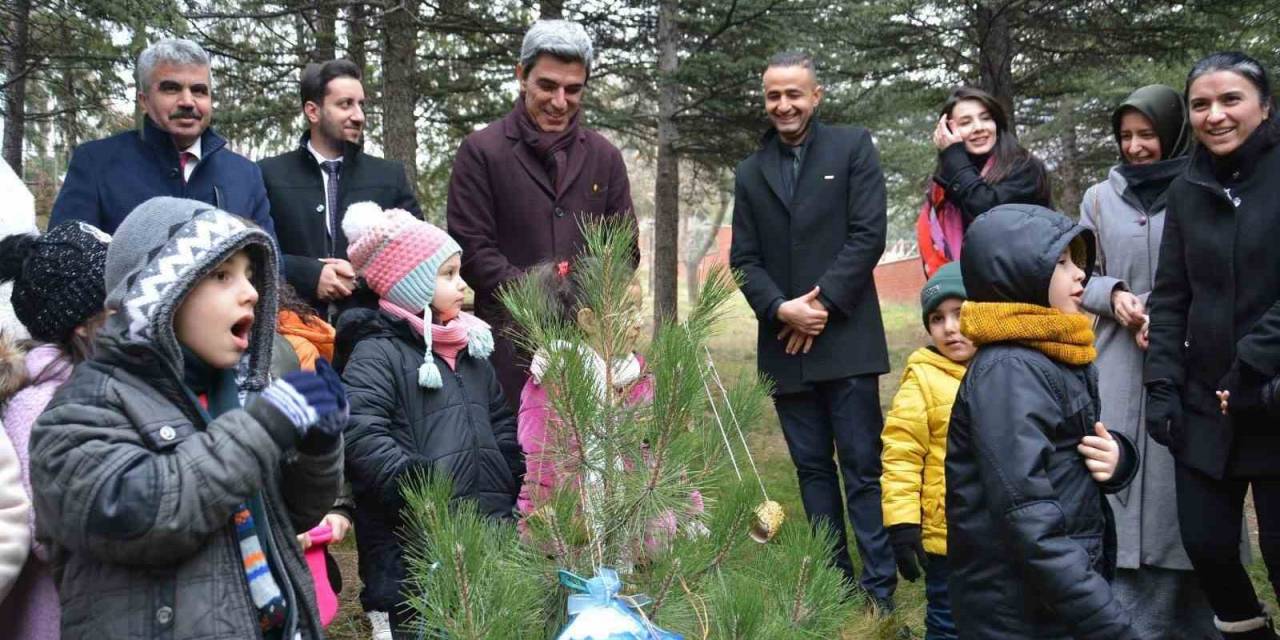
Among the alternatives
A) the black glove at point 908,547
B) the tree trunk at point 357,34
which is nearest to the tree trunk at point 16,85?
the tree trunk at point 357,34

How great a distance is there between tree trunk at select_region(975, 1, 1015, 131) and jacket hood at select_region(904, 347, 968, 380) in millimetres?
4847

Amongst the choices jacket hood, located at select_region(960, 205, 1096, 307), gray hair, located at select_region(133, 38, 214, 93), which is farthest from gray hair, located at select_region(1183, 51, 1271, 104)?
gray hair, located at select_region(133, 38, 214, 93)

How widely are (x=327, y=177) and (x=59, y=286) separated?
2.25 m

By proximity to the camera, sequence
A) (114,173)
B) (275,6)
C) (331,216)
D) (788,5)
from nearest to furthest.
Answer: (114,173) → (331,216) → (275,6) → (788,5)

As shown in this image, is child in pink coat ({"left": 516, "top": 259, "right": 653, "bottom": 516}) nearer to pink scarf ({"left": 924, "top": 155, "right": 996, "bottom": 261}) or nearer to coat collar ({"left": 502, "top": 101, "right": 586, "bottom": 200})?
coat collar ({"left": 502, "top": 101, "right": 586, "bottom": 200})

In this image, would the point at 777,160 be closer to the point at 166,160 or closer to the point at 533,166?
the point at 533,166

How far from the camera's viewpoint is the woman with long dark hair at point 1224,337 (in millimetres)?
3334

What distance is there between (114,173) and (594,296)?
2.64 meters

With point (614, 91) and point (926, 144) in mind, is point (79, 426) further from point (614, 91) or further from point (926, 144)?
point (926, 144)

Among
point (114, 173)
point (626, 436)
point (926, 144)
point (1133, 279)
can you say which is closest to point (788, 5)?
point (926, 144)

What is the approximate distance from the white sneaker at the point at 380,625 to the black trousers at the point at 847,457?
182cm

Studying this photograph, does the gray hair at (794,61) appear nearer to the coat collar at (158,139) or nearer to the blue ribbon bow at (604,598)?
the coat collar at (158,139)

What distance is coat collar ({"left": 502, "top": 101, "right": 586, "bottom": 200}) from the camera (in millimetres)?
4199

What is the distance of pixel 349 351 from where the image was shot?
3479 millimetres
